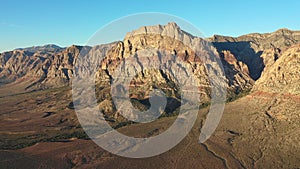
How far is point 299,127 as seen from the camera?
114625 millimetres

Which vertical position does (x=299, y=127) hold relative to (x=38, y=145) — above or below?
above

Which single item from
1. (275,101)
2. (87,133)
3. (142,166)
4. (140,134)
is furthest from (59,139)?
(275,101)

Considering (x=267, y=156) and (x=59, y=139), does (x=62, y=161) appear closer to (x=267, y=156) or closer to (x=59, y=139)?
(x=59, y=139)

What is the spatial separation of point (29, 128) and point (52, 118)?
907 inches

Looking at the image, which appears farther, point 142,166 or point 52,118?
point 52,118

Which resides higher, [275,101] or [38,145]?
[275,101]

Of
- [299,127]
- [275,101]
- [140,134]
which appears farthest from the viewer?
[275,101]

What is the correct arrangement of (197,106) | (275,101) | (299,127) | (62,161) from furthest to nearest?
(197,106) < (275,101) < (299,127) < (62,161)

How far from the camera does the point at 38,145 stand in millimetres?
129500

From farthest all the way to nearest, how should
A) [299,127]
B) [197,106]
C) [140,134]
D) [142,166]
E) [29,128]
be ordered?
[197,106], [29,128], [140,134], [299,127], [142,166]

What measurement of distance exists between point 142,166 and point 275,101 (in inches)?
3058

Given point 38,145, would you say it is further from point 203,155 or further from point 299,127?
point 299,127

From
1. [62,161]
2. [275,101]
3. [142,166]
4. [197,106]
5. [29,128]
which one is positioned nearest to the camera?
[142,166]

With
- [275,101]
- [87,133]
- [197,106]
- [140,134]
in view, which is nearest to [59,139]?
[87,133]
